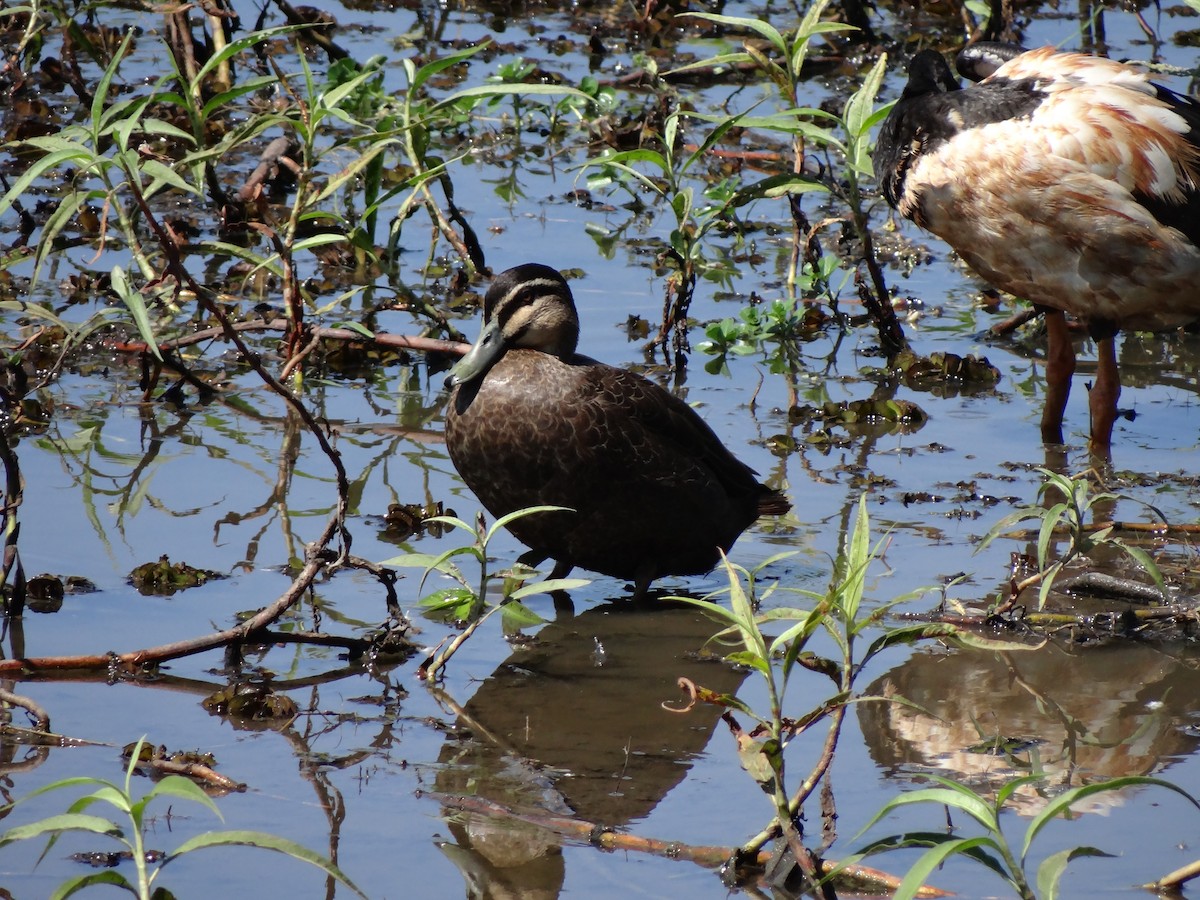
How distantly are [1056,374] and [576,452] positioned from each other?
8.56 feet

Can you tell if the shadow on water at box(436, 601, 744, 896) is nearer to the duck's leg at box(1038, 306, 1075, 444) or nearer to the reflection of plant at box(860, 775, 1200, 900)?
the reflection of plant at box(860, 775, 1200, 900)

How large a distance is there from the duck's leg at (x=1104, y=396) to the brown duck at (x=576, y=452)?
1.85m

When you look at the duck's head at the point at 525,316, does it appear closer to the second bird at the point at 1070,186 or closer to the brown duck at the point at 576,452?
the brown duck at the point at 576,452

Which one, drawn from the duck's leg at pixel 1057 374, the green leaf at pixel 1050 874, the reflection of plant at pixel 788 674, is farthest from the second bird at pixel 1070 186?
the green leaf at pixel 1050 874

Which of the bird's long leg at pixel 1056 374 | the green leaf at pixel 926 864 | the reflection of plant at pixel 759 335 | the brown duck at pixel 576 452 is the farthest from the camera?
the reflection of plant at pixel 759 335

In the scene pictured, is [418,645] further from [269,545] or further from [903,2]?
[903,2]

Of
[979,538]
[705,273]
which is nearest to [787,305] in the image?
[705,273]

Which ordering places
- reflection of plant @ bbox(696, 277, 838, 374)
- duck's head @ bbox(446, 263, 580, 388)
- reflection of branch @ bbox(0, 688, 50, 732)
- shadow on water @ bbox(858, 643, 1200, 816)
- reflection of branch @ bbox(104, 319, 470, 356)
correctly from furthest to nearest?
reflection of plant @ bbox(696, 277, 838, 374) → reflection of branch @ bbox(104, 319, 470, 356) → duck's head @ bbox(446, 263, 580, 388) → shadow on water @ bbox(858, 643, 1200, 816) → reflection of branch @ bbox(0, 688, 50, 732)

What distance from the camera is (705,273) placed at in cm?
804

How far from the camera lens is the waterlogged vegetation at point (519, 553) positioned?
358 cm

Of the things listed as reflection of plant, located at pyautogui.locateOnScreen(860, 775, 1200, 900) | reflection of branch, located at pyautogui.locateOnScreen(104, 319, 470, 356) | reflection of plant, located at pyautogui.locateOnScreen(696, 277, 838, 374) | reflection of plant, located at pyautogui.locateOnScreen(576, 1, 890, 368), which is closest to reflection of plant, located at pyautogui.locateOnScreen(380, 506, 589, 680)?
reflection of plant, located at pyautogui.locateOnScreen(860, 775, 1200, 900)

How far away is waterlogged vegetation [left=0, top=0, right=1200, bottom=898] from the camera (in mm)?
3584

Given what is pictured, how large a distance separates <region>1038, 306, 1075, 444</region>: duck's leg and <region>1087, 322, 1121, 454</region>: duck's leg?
0.13 m

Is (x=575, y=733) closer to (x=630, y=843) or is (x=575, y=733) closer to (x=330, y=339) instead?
(x=630, y=843)
